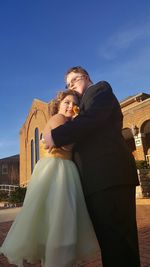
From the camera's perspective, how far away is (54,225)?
1765 millimetres

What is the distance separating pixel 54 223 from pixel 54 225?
0.01 m

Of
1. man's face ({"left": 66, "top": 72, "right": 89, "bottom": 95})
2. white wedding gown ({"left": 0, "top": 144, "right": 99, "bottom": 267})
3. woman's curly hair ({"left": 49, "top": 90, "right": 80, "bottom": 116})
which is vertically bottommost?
white wedding gown ({"left": 0, "top": 144, "right": 99, "bottom": 267})

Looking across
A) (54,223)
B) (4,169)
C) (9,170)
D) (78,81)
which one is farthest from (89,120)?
(4,169)

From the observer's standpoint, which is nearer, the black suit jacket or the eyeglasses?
the black suit jacket

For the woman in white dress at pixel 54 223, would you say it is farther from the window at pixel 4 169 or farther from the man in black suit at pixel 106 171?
the window at pixel 4 169

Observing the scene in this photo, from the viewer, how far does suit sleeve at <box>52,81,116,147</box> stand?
177 centimetres

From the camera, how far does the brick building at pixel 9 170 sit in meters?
45.1

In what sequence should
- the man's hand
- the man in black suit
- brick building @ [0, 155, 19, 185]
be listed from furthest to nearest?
1. brick building @ [0, 155, 19, 185]
2. the man's hand
3. the man in black suit

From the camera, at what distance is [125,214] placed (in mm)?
1731

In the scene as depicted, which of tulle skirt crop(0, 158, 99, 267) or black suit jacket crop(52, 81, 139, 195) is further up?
black suit jacket crop(52, 81, 139, 195)

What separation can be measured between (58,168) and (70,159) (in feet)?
0.44

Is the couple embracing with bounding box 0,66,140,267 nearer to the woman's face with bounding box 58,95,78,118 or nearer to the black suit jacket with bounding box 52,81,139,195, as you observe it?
the black suit jacket with bounding box 52,81,139,195

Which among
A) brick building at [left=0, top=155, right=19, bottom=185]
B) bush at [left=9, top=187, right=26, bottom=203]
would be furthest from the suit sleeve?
brick building at [left=0, top=155, right=19, bottom=185]

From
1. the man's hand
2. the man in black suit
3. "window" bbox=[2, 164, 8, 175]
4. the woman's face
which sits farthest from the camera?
"window" bbox=[2, 164, 8, 175]
